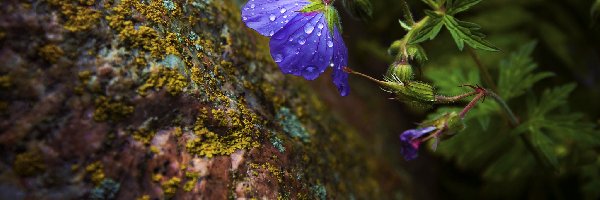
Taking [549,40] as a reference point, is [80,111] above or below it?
below

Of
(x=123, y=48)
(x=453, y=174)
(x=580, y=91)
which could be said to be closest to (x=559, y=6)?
(x=580, y=91)

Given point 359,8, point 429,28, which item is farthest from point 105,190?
point 429,28

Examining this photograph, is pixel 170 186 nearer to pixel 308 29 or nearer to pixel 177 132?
pixel 177 132

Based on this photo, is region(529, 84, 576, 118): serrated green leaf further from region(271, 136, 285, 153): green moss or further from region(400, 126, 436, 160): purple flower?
region(271, 136, 285, 153): green moss

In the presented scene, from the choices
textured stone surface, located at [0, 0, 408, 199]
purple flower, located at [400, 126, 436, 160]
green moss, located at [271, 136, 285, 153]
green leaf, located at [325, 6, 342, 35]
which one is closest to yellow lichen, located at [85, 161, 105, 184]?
textured stone surface, located at [0, 0, 408, 199]

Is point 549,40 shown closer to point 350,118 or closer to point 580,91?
point 580,91

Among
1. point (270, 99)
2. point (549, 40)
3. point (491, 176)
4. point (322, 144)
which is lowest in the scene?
point (491, 176)
